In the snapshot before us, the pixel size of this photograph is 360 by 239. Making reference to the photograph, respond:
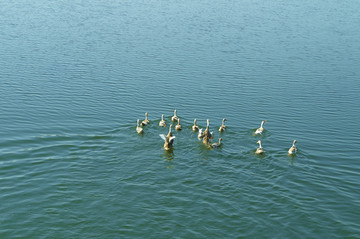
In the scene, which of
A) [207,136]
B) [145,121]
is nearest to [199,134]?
[207,136]

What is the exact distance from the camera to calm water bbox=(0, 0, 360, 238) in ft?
63.3

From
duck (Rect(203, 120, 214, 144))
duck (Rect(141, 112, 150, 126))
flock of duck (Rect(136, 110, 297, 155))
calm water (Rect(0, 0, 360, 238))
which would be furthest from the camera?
duck (Rect(141, 112, 150, 126))

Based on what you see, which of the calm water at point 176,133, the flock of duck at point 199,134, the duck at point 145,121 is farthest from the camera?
the duck at point 145,121

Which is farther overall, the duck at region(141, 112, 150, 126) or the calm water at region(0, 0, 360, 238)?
the duck at region(141, 112, 150, 126)

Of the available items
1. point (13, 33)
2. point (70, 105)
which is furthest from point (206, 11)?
point (70, 105)

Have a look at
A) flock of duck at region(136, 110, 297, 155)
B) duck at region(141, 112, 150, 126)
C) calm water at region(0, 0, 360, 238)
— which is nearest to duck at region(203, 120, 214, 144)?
flock of duck at region(136, 110, 297, 155)

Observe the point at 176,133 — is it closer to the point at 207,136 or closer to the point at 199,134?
the point at 199,134

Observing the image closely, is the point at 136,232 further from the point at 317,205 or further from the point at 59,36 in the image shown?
the point at 59,36

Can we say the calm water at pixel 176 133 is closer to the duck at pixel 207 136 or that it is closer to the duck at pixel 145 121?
the duck at pixel 207 136

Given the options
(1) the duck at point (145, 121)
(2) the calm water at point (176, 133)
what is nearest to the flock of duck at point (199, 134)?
(1) the duck at point (145, 121)

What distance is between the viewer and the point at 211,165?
23.7m

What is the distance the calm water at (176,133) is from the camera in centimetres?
1928

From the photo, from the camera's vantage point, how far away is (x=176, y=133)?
2819 centimetres

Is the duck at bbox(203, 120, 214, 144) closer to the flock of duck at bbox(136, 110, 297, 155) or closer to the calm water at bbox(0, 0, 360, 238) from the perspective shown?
the flock of duck at bbox(136, 110, 297, 155)
